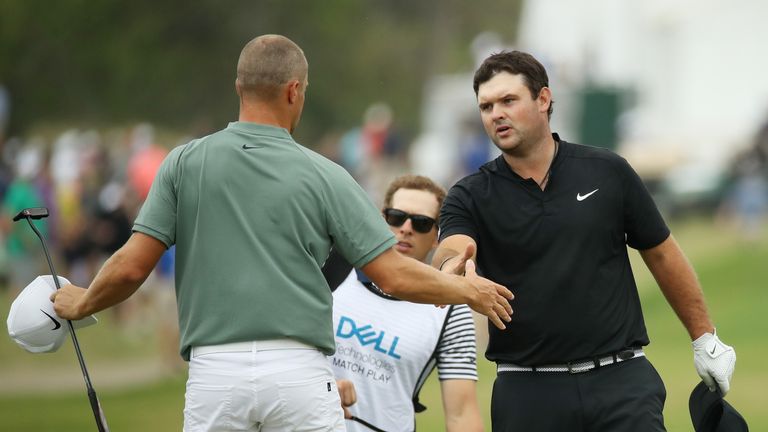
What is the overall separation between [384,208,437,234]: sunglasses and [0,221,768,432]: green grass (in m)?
6.15

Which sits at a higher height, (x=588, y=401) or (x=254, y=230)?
(x=254, y=230)

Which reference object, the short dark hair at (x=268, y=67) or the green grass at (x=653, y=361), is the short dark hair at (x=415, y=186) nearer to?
the short dark hair at (x=268, y=67)

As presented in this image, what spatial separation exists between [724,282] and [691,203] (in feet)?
24.1

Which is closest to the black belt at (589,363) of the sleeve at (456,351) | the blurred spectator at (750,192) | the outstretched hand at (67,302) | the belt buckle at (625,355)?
the belt buckle at (625,355)

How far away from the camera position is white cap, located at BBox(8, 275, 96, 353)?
18.2 ft

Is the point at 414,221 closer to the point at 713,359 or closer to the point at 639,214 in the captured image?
the point at 639,214

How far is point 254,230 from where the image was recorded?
5.12m

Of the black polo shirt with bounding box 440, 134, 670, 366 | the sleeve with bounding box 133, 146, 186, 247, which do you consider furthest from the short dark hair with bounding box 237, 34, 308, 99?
the black polo shirt with bounding box 440, 134, 670, 366

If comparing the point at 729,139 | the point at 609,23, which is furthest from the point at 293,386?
the point at 609,23

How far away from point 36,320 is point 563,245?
217cm

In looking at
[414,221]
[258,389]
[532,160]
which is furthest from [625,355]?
[258,389]

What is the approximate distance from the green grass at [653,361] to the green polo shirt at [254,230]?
7.35m

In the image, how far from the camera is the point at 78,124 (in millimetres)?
47594

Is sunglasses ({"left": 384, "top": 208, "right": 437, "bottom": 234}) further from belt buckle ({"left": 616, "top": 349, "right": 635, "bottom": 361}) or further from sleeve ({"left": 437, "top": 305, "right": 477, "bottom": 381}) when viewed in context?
belt buckle ({"left": 616, "top": 349, "right": 635, "bottom": 361})
